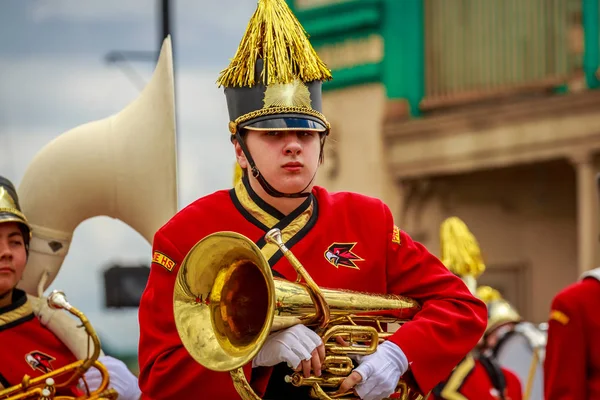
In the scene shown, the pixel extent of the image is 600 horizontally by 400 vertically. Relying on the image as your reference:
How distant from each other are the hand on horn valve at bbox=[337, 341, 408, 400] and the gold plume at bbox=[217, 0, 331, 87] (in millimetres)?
953

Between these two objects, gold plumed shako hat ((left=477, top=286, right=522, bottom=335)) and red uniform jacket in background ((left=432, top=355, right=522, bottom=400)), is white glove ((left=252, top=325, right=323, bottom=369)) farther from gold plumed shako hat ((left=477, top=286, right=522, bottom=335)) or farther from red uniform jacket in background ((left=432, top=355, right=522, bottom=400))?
gold plumed shako hat ((left=477, top=286, right=522, bottom=335))

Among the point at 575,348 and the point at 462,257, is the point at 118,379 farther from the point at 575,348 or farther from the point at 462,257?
the point at 462,257

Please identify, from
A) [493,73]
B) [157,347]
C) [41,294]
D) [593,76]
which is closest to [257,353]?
[157,347]

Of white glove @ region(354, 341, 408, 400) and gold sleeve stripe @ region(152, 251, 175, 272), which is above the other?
gold sleeve stripe @ region(152, 251, 175, 272)

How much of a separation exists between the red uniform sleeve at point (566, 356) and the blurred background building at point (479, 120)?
7.86 metres

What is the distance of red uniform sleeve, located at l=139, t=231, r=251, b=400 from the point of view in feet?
15.2

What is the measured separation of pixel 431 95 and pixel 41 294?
1086cm

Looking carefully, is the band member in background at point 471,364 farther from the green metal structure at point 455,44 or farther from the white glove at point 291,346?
the white glove at point 291,346

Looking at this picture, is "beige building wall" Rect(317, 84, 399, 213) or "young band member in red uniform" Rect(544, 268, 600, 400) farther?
"beige building wall" Rect(317, 84, 399, 213)

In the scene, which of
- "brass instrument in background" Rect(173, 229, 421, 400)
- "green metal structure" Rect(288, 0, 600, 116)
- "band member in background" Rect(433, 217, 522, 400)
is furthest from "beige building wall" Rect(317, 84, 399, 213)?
"brass instrument in background" Rect(173, 229, 421, 400)

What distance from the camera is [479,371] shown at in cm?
1006

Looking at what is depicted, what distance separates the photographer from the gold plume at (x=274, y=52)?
4.79 meters

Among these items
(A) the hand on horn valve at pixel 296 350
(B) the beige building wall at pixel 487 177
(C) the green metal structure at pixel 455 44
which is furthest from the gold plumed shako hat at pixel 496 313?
(A) the hand on horn valve at pixel 296 350

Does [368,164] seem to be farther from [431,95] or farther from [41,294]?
[41,294]
